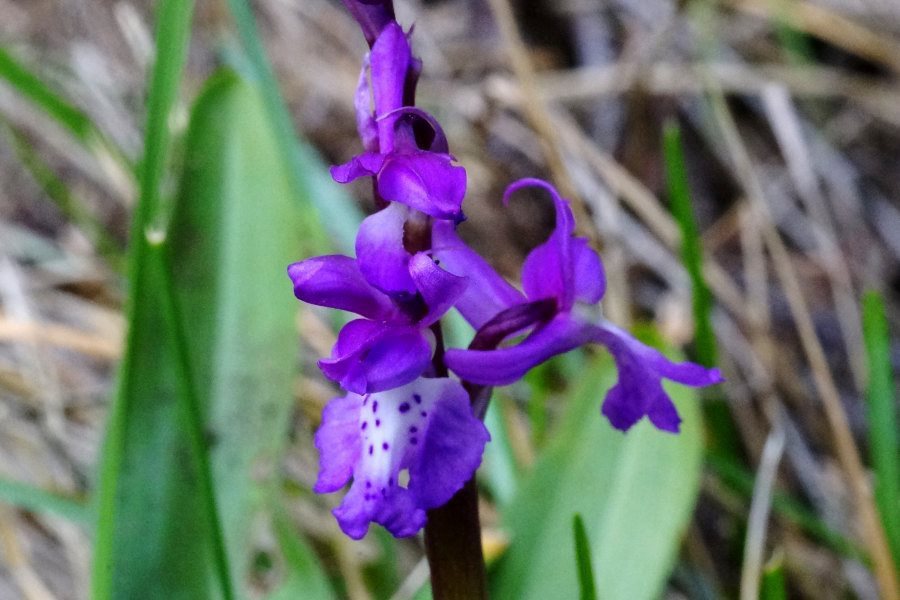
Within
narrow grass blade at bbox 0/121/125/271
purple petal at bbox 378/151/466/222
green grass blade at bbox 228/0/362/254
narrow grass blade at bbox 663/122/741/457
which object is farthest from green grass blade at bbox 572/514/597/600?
narrow grass blade at bbox 0/121/125/271

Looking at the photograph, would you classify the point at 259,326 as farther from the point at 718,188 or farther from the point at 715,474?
the point at 718,188

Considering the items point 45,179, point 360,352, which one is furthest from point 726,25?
point 360,352

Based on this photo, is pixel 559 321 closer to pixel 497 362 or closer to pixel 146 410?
pixel 497 362

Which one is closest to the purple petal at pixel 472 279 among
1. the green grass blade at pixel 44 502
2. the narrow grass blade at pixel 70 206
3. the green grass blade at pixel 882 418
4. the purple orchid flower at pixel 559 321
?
the purple orchid flower at pixel 559 321

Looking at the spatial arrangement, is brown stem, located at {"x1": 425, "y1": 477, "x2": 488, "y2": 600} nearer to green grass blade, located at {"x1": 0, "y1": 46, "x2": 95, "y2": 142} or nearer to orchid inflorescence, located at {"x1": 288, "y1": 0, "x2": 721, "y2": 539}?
orchid inflorescence, located at {"x1": 288, "y1": 0, "x2": 721, "y2": 539}

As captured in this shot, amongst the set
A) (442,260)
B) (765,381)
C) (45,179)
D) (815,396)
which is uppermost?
(45,179)

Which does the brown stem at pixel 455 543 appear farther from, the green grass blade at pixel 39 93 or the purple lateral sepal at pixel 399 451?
the green grass blade at pixel 39 93

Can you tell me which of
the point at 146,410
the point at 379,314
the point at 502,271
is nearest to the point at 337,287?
the point at 379,314
